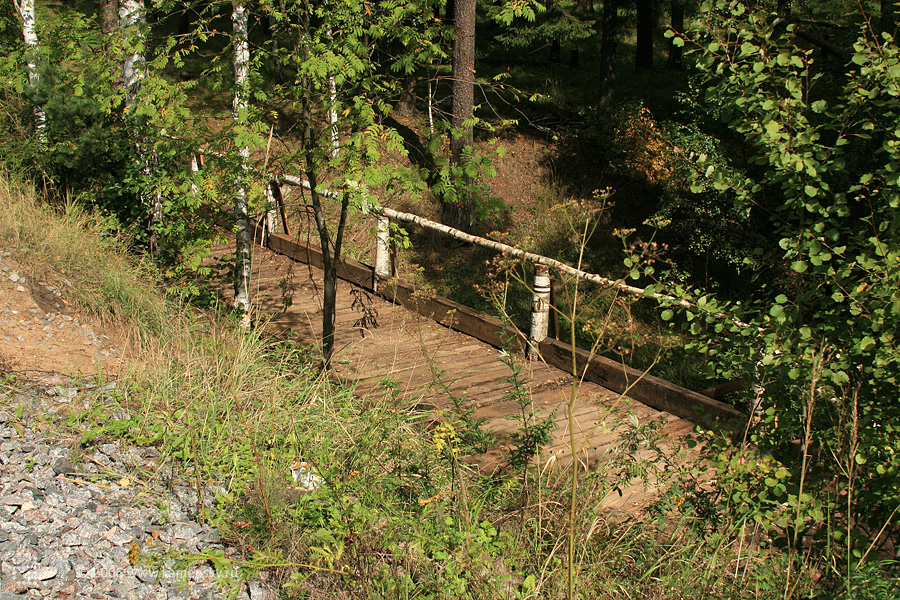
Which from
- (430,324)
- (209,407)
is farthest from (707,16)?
(430,324)

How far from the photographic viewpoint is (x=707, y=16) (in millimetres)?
3449

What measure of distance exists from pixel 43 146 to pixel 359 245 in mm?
5130

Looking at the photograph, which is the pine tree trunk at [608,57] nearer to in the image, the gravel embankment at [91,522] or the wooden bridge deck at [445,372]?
the wooden bridge deck at [445,372]

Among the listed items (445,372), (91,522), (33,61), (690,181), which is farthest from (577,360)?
(33,61)

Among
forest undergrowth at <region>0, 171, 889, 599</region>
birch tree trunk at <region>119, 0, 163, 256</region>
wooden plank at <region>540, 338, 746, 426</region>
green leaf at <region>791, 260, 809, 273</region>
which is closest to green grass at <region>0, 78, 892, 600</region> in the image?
forest undergrowth at <region>0, 171, 889, 599</region>

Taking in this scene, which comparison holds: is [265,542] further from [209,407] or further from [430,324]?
[430,324]

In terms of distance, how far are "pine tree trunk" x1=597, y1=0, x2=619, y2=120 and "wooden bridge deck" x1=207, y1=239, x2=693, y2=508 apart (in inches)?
488

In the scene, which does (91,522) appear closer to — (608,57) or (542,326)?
(542,326)

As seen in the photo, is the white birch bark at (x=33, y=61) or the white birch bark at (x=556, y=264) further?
the white birch bark at (x=33, y=61)

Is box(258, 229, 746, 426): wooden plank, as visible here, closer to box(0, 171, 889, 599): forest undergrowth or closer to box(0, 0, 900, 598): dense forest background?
box(0, 0, 900, 598): dense forest background

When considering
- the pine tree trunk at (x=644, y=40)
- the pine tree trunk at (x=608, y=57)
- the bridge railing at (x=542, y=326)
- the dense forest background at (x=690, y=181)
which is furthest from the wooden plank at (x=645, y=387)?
the pine tree trunk at (x=644, y=40)

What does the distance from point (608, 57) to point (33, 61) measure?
1344cm

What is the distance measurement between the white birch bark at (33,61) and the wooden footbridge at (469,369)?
3.09 metres

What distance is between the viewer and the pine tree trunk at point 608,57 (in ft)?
59.9
